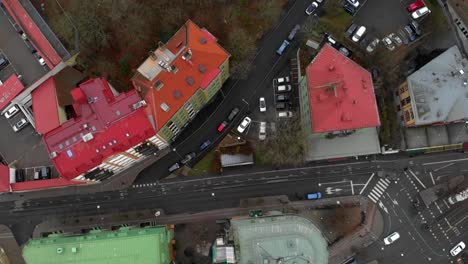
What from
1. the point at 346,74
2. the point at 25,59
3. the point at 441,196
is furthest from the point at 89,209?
the point at 441,196

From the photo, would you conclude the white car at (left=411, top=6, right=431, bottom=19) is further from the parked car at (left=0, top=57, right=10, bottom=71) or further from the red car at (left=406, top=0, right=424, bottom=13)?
the parked car at (left=0, top=57, right=10, bottom=71)

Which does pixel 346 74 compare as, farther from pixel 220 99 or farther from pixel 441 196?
pixel 441 196

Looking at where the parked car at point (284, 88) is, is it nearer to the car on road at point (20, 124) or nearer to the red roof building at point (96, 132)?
the red roof building at point (96, 132)

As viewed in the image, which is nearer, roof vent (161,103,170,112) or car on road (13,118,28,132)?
roof vent (161,103,170,112)

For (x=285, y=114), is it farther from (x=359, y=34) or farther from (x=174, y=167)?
(x=174, y=167)

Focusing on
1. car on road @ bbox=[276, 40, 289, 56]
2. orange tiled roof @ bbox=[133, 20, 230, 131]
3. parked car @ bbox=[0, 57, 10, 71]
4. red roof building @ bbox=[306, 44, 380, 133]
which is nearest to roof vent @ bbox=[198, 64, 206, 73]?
orange tiled roof @ bbox=[133, 20, 230, 131]

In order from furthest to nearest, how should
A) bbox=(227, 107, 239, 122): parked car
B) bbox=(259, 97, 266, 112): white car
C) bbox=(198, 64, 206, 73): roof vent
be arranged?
bbox=(259, 97, 266, 112): white car
bbox=(227, 107, 239, 122): parked car
bbox=(198, 64, 206, 73): roof vent
